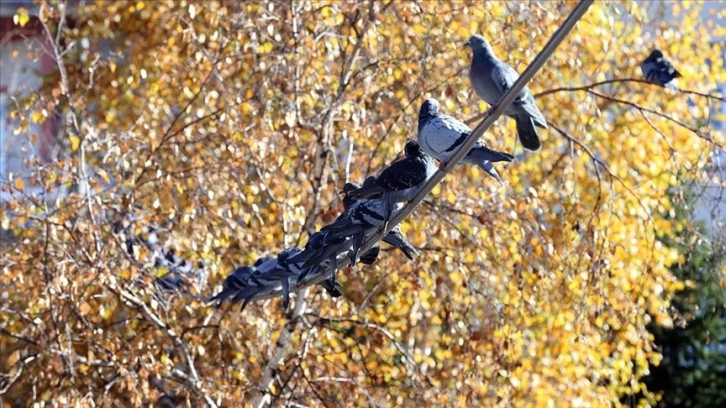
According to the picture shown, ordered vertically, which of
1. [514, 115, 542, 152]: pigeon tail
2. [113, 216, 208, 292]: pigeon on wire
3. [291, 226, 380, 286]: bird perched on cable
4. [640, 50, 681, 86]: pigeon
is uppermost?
[640, 50, 681, 86]: pigeon

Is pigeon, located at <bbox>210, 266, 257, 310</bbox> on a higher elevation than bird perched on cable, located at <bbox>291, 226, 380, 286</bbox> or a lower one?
higher

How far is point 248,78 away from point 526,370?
2751 millimetres

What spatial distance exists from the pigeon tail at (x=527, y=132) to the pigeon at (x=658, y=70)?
2950 millimetres

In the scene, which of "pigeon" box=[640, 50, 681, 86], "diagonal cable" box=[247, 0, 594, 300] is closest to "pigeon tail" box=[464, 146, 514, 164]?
"diagonal cable" box=[247, 0, 594, 300]

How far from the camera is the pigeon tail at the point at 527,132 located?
13.2ft

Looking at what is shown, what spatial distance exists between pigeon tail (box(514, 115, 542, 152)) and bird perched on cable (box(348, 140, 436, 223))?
1.61ft

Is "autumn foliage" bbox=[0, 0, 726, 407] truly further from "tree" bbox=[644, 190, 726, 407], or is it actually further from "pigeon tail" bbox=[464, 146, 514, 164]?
"tree" bbox=[644, 190, 726, 407]

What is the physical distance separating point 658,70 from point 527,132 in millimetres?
3260

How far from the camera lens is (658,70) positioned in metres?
7.07

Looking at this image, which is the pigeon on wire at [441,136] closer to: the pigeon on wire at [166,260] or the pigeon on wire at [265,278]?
the pigeon on wire at [265,278]

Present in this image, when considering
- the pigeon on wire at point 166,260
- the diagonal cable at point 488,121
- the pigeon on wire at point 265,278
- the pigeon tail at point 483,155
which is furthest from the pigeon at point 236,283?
the pigeon on wire at point 166,260

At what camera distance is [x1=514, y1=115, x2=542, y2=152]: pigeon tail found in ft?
13.2

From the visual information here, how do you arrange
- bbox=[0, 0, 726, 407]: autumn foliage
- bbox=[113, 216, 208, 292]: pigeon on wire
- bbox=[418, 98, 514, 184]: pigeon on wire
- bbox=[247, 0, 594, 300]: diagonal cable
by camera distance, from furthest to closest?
bbox=[113, 216, 208, 292]: pigeon on wire, bbox=[0, 0, 726, 407]: autumn foliage, bbox=[418, 98, 514, 184]: pigeon on wire, bbox=[247, 0, 594, 300]: diagonal cable

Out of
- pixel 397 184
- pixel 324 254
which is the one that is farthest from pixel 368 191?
pixel 324 254
